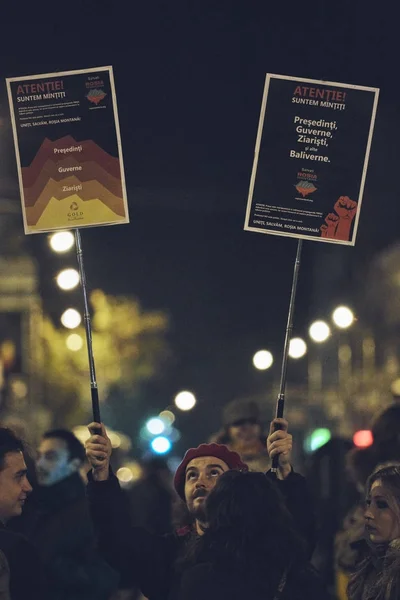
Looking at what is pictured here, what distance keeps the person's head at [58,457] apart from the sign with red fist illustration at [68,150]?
6.30ft

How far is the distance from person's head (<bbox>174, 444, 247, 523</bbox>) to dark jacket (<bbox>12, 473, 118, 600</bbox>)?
1.43 metres

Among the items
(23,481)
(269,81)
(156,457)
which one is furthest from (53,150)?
(156,457)

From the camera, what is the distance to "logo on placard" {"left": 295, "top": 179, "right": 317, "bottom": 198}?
667 centimetres

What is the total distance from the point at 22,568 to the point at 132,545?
61 cm

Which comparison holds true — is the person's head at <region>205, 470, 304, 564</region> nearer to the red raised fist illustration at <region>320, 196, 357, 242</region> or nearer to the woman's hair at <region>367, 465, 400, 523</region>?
the woman's hair at <region>367, 465, 400, 523</region>

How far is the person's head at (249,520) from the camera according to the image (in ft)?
17.0

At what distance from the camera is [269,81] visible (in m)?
6.66

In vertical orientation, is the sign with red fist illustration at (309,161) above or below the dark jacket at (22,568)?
above

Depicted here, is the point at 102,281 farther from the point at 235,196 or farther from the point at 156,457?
the point at 156,457

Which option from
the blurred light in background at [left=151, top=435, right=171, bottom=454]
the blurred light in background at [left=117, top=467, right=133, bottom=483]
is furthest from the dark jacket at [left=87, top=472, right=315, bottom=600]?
the blurred light in background at [left=117, top=467, right=133, bottom=483]

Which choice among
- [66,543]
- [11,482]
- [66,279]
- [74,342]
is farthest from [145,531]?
[74,342]

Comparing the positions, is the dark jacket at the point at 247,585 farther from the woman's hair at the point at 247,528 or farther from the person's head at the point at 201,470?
the person's head at the point at 201,470

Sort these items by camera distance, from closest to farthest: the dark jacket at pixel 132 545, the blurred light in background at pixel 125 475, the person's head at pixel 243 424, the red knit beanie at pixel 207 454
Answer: the dark jacket at pixel 132 545, the red knit beanie at pixel 207 454, the person's head at pixel 243 424, the blurred light in background at pixel 125 475

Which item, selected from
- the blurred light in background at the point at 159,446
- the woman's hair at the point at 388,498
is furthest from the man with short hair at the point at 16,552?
the blurred light in background at the point at 159,446
